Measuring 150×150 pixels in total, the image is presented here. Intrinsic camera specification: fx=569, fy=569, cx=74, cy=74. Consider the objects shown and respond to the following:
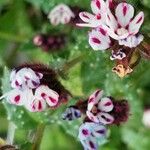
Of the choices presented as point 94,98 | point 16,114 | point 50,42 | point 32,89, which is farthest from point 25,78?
point 50,42

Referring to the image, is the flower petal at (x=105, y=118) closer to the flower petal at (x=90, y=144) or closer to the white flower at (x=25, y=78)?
the flower petal at (x=90, y=144)

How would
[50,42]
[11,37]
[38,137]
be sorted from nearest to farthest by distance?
[38,137] < [50,42] < [11,37]

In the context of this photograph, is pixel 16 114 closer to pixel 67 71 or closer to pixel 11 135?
pixel 11 135

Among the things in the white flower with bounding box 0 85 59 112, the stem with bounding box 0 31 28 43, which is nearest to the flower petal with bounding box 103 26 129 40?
the white flower with bounding box 0 85 59 112

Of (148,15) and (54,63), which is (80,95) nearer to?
(54,63)

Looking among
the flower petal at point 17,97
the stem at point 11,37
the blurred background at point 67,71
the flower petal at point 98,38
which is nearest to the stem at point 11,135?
the blurred background at point 67,71

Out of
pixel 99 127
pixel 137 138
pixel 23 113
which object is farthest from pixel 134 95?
Result: pixel 99 127
